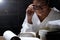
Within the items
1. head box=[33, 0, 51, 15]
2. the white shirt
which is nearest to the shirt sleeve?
the white shirt

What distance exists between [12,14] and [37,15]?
30 centimetres

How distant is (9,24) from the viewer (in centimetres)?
145

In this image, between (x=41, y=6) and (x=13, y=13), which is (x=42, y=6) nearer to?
(x=41, y=6)

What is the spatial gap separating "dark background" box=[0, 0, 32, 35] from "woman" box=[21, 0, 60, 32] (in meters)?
0.07

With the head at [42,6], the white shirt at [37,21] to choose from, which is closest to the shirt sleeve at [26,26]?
the white shirt at [37,21]

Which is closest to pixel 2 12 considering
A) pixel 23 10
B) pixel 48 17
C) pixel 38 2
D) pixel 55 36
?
pixel 23 10

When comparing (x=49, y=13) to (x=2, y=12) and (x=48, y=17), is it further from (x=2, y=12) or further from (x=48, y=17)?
(x=2, y=12)

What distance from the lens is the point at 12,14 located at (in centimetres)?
145

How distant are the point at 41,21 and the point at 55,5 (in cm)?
27

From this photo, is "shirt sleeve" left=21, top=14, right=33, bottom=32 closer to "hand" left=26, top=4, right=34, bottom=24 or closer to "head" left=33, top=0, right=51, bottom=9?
"hand" left=26, top=4, right=34, bottom=24

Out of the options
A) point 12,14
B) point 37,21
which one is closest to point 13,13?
point 12,14

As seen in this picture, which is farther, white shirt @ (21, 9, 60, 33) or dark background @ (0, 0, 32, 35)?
dark background @ (0, 0, 32, 35)

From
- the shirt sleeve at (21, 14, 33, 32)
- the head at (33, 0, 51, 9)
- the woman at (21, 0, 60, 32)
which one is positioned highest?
the head at (33, 0, 51, 9)

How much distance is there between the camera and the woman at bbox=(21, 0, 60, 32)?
4.31 ft
